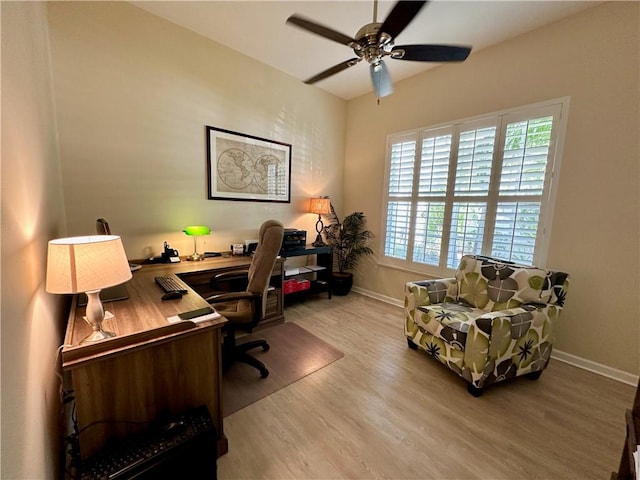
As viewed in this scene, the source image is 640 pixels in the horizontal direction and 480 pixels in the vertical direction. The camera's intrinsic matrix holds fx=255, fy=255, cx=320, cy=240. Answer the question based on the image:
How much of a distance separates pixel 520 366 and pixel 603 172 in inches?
67.2

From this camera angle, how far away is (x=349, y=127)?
4012 mm

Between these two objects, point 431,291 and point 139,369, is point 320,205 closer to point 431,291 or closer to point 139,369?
point 431,291

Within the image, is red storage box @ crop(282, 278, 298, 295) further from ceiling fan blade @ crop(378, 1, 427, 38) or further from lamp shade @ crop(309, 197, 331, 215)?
ceiling fan blade @ crop(378, 1, 427, 38)

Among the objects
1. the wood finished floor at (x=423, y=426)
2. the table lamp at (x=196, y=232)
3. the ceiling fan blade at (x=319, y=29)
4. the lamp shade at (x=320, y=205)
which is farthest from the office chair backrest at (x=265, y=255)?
the lamp shade at (x=320, y=205)

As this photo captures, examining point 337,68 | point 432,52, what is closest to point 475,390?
point 432,52

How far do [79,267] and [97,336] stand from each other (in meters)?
0.32

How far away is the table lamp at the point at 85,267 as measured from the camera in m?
0.91

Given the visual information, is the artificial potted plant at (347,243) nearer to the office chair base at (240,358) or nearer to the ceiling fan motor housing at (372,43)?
the office chair base at (240,358)

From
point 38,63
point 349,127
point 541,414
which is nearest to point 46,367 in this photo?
point 38,63

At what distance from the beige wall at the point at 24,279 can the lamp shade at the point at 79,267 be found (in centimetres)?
7

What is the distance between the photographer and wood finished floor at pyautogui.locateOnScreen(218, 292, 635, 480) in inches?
52.0

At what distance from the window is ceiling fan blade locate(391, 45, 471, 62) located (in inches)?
47.4

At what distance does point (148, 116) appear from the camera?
7.80 feet

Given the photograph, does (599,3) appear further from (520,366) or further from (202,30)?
(202,30)
